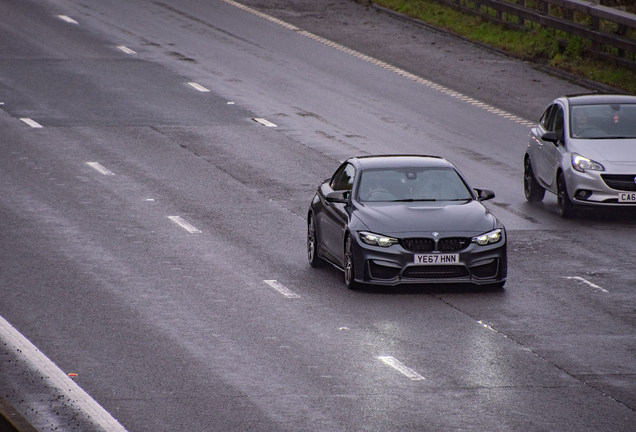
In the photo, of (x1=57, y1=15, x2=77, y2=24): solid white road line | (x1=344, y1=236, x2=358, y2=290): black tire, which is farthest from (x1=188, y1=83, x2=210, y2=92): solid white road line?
(x1=344, y1=236, x2=358, y2=290): black tire

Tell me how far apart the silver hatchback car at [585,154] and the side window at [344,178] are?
14.6ft

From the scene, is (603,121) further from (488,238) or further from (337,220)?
(337,220)

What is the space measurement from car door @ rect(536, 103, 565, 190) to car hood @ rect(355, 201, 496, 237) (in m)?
5.27

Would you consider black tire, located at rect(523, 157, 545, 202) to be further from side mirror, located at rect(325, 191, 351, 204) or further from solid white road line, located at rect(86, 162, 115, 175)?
solid white road line, located at rect(86, 162, 115, 175)

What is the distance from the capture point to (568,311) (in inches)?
513

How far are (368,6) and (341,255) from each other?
27.3 m

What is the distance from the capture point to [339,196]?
1477 centimetres

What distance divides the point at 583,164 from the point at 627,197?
2.82 ft

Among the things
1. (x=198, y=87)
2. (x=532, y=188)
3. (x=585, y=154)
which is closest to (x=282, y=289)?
(x=585, y=154)

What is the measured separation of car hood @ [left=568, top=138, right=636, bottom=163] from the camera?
18547mm

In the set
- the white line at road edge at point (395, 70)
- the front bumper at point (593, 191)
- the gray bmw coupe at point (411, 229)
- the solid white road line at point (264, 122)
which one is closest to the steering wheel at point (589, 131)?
the front bumper at point (593, 191)

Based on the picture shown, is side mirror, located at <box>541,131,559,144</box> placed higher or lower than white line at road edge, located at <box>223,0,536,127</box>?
higher

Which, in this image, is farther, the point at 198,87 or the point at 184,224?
the point at 198,87

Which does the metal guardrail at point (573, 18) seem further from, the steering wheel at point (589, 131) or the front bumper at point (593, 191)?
the front bumper at point (593, 191)
